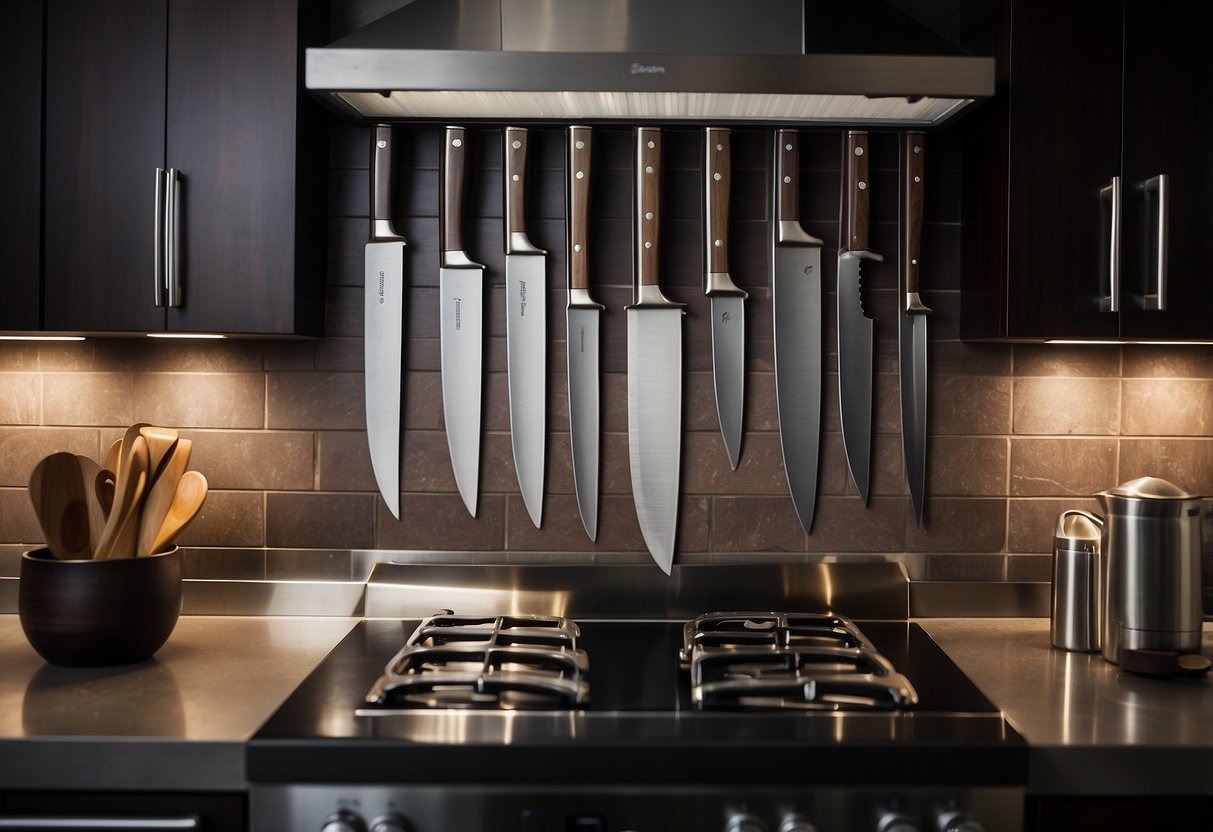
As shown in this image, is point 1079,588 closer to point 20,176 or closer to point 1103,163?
point 1103,163

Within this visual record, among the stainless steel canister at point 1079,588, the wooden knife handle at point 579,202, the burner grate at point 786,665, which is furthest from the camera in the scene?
the wooden knife handle at point 579,202

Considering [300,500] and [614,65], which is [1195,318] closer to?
[614,65]

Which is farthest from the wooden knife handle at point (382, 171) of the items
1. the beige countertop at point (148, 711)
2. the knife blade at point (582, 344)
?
the beige countertop at point (148, 711)

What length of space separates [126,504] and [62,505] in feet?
0.43

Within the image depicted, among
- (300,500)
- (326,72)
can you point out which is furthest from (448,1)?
(300,500)

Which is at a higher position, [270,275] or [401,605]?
[270,275]

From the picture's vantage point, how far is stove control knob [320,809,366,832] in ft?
4.18

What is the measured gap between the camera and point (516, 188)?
1881 millimetres

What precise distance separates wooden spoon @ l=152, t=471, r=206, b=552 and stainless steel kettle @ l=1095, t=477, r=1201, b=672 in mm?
1512

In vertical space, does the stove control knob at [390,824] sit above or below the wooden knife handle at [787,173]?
below

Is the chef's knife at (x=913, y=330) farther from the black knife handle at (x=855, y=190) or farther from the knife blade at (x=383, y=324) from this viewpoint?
the knife blade at (x=383, y=324)

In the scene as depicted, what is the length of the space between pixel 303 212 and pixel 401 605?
753mm

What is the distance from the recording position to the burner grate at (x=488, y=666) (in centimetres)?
143

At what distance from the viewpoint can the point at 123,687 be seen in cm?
149
